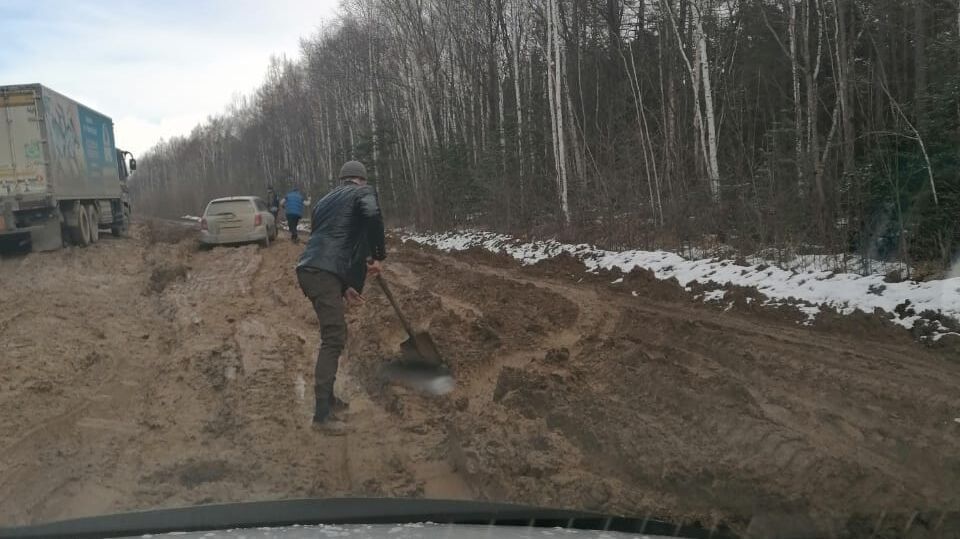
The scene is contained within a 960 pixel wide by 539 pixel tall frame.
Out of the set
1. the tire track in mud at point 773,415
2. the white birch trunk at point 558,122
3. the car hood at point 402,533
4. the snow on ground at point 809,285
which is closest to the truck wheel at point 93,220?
the white birch trunk at point 558,122

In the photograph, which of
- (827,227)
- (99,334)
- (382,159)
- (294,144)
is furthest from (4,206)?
(294,144)

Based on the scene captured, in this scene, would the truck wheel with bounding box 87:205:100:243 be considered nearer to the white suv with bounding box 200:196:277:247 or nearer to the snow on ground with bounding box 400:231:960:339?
the white suv with bounding box 200:196:277:247

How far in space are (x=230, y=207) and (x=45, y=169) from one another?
4.56 m

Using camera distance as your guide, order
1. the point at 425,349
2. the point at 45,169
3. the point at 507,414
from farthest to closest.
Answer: the point at 45,169
the point at 425,349
the point at 507,414

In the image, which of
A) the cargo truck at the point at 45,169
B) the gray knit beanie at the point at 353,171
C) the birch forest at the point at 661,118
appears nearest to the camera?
the gray knit beanie at the point at 353,171

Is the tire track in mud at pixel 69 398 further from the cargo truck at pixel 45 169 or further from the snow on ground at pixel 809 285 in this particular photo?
the snow on ground at pixel 809 285

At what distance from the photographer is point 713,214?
13.2 metres

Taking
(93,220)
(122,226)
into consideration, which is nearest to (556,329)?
(93,220)

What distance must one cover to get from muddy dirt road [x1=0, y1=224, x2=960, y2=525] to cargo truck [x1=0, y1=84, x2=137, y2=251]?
8.53 m

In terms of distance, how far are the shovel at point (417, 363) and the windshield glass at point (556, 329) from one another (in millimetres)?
35

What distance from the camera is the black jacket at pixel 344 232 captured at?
5828 mm

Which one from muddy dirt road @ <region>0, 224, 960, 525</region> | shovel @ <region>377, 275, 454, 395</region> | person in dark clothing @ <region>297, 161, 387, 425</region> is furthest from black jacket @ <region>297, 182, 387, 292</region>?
muddy dirt road @ <region>0, 224, 960, 525</region>

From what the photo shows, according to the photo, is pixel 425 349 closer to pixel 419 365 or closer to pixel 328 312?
pixel 419 365

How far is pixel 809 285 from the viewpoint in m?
9.21
